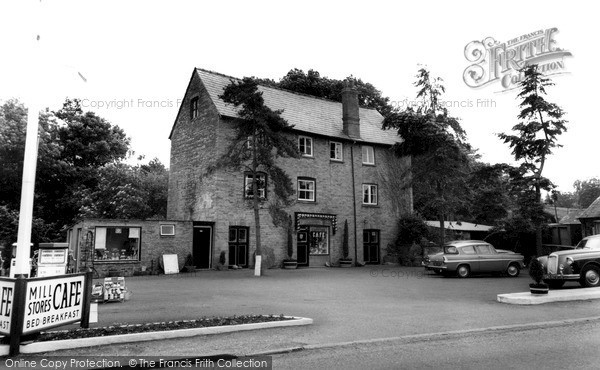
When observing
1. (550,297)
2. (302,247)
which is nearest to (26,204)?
(550,297)

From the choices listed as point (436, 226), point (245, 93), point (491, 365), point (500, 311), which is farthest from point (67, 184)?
point (491, 365)

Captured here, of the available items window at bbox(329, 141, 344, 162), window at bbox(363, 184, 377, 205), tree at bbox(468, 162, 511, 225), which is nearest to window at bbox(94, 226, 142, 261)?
window at bbox(329, 141, 344, 162)

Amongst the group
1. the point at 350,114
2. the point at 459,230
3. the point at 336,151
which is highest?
the point at 350,114

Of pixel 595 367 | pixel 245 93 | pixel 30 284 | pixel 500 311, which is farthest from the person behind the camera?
pixel 245 93

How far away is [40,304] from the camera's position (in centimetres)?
742

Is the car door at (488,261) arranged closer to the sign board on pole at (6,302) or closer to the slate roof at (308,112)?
the slate roof at (308,112)

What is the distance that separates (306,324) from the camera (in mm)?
9430

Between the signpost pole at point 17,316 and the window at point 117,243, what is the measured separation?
15.0 metres

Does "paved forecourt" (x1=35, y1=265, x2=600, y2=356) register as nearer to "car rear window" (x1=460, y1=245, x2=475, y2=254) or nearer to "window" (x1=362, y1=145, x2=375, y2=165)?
"car rear window" (x1=460, y1=245, x2=475, y2=254)

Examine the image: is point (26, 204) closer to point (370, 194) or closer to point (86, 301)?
point (86, 301)

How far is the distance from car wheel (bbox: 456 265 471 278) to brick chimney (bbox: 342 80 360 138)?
12353 mm

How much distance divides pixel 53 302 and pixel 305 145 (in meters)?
22.3

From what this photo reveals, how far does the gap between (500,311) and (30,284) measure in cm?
1003

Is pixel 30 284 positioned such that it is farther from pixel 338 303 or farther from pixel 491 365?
pixel 338 303
